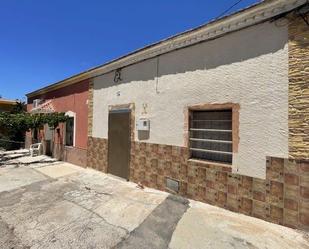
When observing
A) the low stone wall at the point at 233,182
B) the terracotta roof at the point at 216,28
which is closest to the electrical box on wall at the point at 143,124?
the low stone wall at the point at 233,182

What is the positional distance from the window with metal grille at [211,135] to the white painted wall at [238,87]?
0.99ft

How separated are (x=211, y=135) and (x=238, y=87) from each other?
4.35 ft

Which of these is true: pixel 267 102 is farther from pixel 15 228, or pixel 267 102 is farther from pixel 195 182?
pixel 15 228

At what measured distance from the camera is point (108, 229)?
14.1ft

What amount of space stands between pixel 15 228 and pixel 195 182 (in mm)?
4025

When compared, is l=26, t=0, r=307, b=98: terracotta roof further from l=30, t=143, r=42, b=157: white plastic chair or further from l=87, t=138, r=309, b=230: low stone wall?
l=30, t=143, r=42, b=157: white plastic chair

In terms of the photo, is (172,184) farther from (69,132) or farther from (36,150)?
(36,150)

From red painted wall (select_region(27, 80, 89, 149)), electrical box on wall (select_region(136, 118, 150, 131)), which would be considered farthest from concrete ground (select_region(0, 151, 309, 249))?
red painted wall (select_region(27, 80, 89, 149))

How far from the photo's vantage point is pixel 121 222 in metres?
4.59

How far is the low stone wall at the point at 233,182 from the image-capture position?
13.1 feet

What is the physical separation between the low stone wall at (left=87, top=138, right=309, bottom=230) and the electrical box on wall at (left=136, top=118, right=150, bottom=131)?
1.70 feet

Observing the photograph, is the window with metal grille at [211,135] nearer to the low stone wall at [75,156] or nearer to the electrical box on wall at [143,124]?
the electrical box on wall at [143,124]

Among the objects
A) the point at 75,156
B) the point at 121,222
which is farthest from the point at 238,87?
the point at 75,156

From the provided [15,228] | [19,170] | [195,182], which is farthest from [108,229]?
[19,170]
